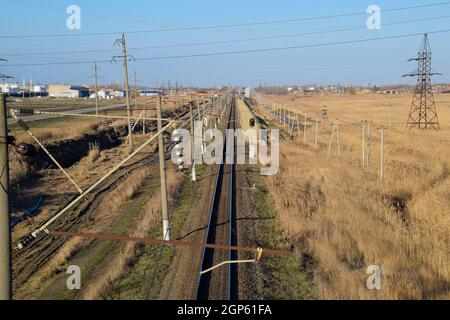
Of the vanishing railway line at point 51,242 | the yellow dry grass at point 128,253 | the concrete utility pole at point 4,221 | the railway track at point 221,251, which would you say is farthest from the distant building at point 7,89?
the concrete utility pole at point 4,221

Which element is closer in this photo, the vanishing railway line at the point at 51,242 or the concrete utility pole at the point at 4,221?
the concrete utility pole at the point at 4,221

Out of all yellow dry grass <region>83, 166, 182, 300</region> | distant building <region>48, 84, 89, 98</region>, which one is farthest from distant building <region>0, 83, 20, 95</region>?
distant building <region>48, 84, 89, 98</region>

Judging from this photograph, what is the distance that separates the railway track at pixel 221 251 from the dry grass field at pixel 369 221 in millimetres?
1680

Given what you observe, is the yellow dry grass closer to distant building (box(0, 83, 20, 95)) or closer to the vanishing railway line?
the vanishing railway line

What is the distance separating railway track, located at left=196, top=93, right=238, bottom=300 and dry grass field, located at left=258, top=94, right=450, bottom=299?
1680 millimetres

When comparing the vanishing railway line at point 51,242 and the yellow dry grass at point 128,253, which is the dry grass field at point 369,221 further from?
the vanishing railway line at point 51,242

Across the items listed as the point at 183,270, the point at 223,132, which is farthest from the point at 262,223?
the point at 223,132

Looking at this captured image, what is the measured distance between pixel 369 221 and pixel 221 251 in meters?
4.59

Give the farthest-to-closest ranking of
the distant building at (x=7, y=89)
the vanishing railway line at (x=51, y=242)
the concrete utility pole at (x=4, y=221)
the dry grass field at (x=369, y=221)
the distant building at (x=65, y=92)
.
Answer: the distant building at (x=65, y=92) < the distant building at (x=7, y=89) < the vanishing railway line at (x=51, y=242) < the dry grass field at (x=369, y=221) < the concrete utility pole at (x=4, y=221)

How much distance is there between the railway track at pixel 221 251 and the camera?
374 inches

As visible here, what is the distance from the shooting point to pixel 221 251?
12.2 meters

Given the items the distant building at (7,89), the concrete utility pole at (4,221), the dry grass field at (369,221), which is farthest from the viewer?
the distant building at (7,89)

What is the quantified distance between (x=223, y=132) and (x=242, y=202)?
92.4 ft
